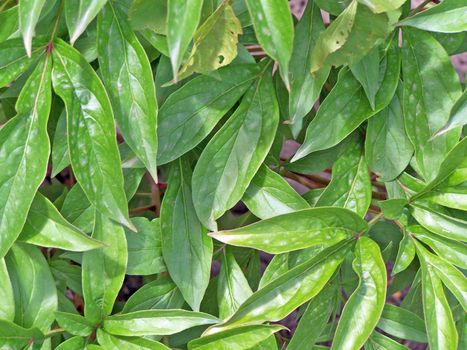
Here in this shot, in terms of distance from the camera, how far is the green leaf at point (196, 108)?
79 cm

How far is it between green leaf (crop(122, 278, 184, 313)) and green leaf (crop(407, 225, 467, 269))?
1.05ft

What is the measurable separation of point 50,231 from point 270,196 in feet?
0.88

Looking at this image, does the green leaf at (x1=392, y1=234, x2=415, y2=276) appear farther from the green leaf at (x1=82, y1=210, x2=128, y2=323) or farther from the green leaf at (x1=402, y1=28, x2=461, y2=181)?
the green leaf at (x1=82, y1=210, x2=128, y2=323)

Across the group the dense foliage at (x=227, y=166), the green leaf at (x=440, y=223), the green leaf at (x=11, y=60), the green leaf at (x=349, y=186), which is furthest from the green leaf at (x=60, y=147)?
the green leaf at (x=440, y=223)

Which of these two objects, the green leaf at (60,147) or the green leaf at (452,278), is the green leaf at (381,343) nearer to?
the green leaf at (452,278)

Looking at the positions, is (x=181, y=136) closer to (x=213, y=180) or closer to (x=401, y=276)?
(x=213, y=180)

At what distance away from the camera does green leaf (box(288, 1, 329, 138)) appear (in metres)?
0.76

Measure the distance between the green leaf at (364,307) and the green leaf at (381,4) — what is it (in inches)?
10.8

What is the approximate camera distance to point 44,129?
720 millimetres

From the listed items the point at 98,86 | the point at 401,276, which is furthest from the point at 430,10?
the point at 401,276

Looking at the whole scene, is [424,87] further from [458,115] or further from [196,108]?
[196,108]

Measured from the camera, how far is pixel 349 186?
0.85 meters

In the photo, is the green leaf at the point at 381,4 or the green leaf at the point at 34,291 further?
the green leaf at the point at 34,291

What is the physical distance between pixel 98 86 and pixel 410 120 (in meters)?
0.37
